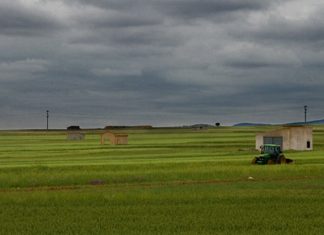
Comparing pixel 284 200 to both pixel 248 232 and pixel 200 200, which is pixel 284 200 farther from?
pixel 248 232

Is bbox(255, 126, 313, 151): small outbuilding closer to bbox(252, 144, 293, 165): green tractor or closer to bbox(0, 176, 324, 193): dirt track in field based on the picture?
bbox(252, 144, 293, 165): green tractor

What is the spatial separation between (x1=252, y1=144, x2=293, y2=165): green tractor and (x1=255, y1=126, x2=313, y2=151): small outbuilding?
2803cm

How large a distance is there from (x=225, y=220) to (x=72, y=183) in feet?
73.5

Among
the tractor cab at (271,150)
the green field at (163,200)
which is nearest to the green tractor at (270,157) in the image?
the tractor cab at (271,150)

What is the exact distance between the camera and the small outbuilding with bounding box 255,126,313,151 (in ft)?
301

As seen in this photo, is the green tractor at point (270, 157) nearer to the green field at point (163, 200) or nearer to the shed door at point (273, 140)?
the green field at point (163, 200)

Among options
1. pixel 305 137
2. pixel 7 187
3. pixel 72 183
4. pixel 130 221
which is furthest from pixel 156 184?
pixel 305 137

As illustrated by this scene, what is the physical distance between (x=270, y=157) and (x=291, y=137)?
31.5m

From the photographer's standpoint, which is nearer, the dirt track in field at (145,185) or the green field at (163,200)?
the green field at (163,200)

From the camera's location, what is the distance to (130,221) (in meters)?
25.0

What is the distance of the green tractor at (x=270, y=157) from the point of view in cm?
6033

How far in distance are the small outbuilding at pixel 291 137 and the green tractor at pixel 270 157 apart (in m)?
28.0

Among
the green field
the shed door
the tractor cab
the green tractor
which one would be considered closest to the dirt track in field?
the green field

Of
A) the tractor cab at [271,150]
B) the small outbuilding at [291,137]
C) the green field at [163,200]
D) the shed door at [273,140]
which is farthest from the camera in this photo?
the shed door at [273,140]
